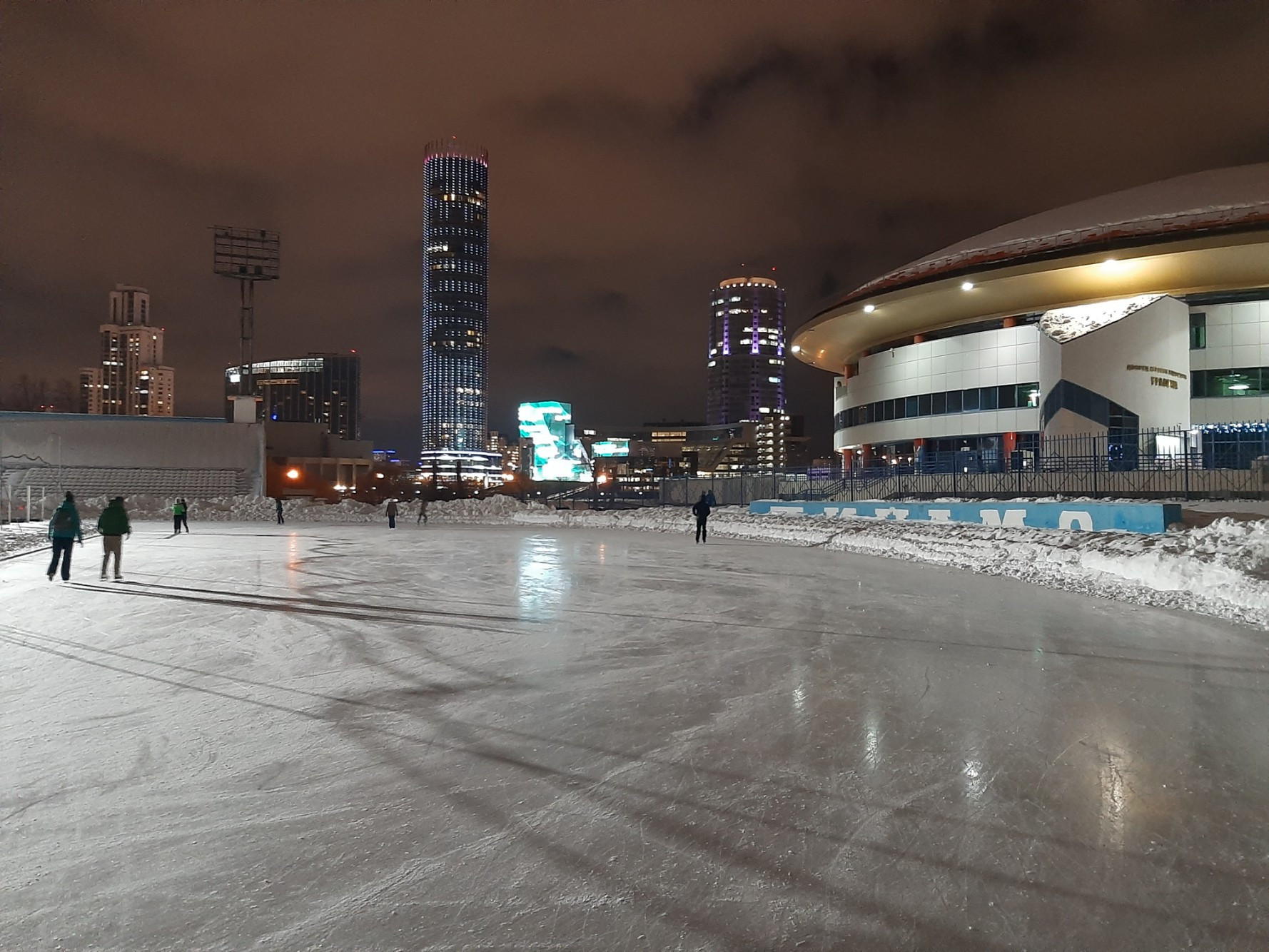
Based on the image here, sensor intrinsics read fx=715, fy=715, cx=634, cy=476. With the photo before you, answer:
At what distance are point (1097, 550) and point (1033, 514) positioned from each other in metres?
4.82

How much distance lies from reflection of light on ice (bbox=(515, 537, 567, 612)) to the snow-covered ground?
27.3ft

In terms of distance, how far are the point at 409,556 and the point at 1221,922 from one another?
16.1 m

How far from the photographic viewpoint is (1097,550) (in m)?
12.7

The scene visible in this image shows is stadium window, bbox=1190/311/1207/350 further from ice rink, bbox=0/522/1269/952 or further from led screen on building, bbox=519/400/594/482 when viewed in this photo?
led screen on building, bbox=519/400/594/482

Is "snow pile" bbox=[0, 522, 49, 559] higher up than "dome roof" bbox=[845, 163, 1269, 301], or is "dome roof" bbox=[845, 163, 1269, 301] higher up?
"dome roof" bbox=[845, 163, 1269, 301]

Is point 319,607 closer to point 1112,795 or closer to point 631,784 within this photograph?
point 631,784

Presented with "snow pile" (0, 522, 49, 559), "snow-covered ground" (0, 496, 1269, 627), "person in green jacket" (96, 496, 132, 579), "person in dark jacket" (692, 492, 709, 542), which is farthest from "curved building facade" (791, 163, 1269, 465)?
"snow pile" (0, 522, 49, 559)

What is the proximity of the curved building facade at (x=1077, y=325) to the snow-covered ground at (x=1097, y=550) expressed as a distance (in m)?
7.90

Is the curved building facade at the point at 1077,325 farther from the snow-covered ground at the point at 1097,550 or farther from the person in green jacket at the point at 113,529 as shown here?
the person in green jacket at the point at 113,529

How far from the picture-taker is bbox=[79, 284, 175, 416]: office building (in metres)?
170

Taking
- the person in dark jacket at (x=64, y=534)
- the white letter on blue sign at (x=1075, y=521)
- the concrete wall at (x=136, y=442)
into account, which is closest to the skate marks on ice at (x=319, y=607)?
the person in dark jacket at (x=64, y=534)

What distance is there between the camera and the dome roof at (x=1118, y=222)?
3256 cm

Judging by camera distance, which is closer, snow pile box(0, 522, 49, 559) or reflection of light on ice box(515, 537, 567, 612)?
reflection of light on ice box(515, 537, 567, 612)

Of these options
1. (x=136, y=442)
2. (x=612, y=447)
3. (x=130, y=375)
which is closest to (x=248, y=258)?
(x=136, y=442)
